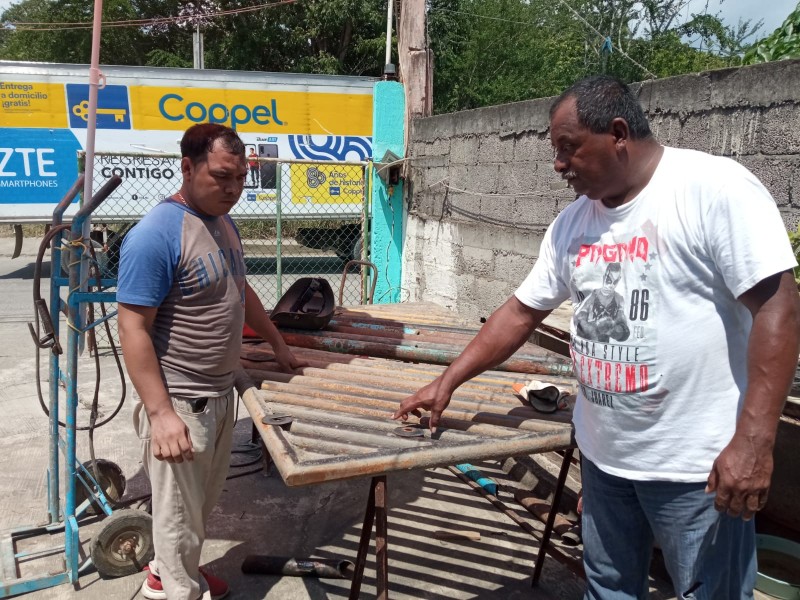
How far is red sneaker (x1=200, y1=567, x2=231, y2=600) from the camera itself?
2789mm

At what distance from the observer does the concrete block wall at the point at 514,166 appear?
10.4 feet

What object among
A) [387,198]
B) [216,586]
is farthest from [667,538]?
[387,198]

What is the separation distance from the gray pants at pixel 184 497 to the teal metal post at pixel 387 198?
4855mm

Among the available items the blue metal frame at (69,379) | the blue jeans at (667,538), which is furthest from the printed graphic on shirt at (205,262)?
the blue jeans at (667,538)

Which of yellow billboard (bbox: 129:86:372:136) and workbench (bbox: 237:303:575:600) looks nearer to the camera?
workbench (bbox: 237:303:575:600)

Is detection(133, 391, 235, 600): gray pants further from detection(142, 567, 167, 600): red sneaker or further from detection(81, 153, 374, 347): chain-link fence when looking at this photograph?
detection(81, 153, 374, 347): chain-link fence

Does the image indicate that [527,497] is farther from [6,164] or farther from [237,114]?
[6,164]

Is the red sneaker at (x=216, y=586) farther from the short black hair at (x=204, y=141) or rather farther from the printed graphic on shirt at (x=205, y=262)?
the short black hair at (x=204, y=141)

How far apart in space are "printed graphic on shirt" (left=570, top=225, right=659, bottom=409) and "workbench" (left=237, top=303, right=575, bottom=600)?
0.44 metres

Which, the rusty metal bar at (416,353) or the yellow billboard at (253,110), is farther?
the yellow billboard at (253,110)

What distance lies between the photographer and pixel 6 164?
10.2m

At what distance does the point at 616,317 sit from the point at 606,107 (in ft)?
1.81

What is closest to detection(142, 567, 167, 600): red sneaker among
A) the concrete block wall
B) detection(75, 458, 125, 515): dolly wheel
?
detection(75, 458, 125, 515): dolly wheel

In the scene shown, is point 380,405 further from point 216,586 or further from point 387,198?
point 387,198
